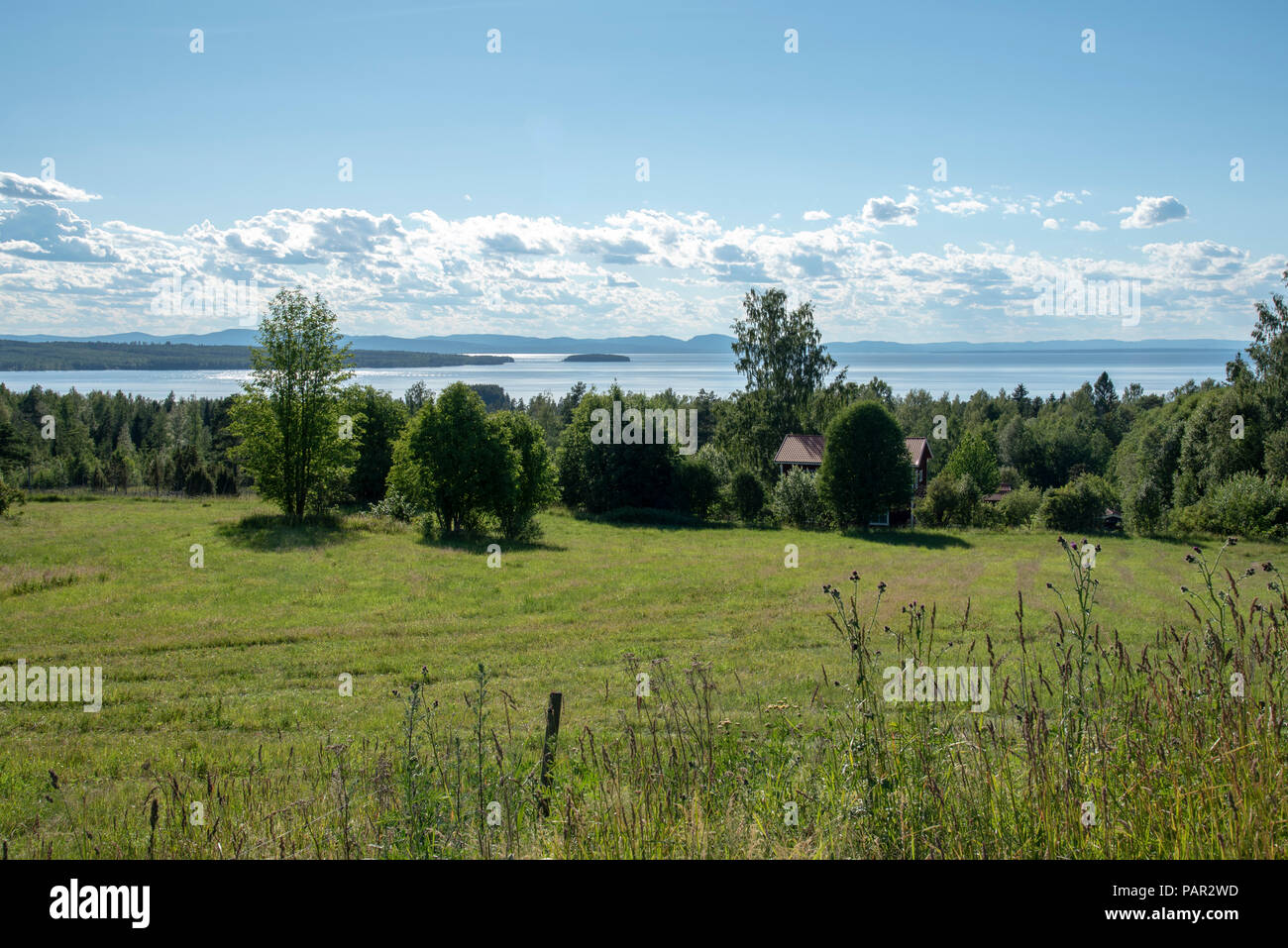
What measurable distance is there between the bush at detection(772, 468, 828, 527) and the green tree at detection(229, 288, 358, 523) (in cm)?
2544

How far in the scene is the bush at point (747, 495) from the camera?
49.9 meters

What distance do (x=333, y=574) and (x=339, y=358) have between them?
15623 mm

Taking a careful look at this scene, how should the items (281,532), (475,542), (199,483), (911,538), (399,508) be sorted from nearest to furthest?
1. (281,532)
2. (475,542)
3. (399,508)
4. (911,538)
5. (199,483)

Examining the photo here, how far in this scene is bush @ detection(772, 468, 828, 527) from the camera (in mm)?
46906

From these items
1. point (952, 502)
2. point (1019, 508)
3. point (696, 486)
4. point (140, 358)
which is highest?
point (140, 358)

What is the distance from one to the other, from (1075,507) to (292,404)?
41376mm

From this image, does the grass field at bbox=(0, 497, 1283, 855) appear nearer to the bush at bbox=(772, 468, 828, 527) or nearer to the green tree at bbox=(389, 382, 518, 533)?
the green tree at bbox=(389, 382, 518, 533)

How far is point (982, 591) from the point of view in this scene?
24.2 metres

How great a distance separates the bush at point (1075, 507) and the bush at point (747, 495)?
1657cm

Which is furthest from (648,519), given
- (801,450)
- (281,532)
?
(281,532)

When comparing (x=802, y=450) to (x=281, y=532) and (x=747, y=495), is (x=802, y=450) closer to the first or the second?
(x=747, y=495)

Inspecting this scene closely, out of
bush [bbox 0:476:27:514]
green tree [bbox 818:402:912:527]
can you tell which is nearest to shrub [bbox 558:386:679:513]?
green tree [bbox 818:402:912:527]

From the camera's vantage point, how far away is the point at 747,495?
50062 mm
